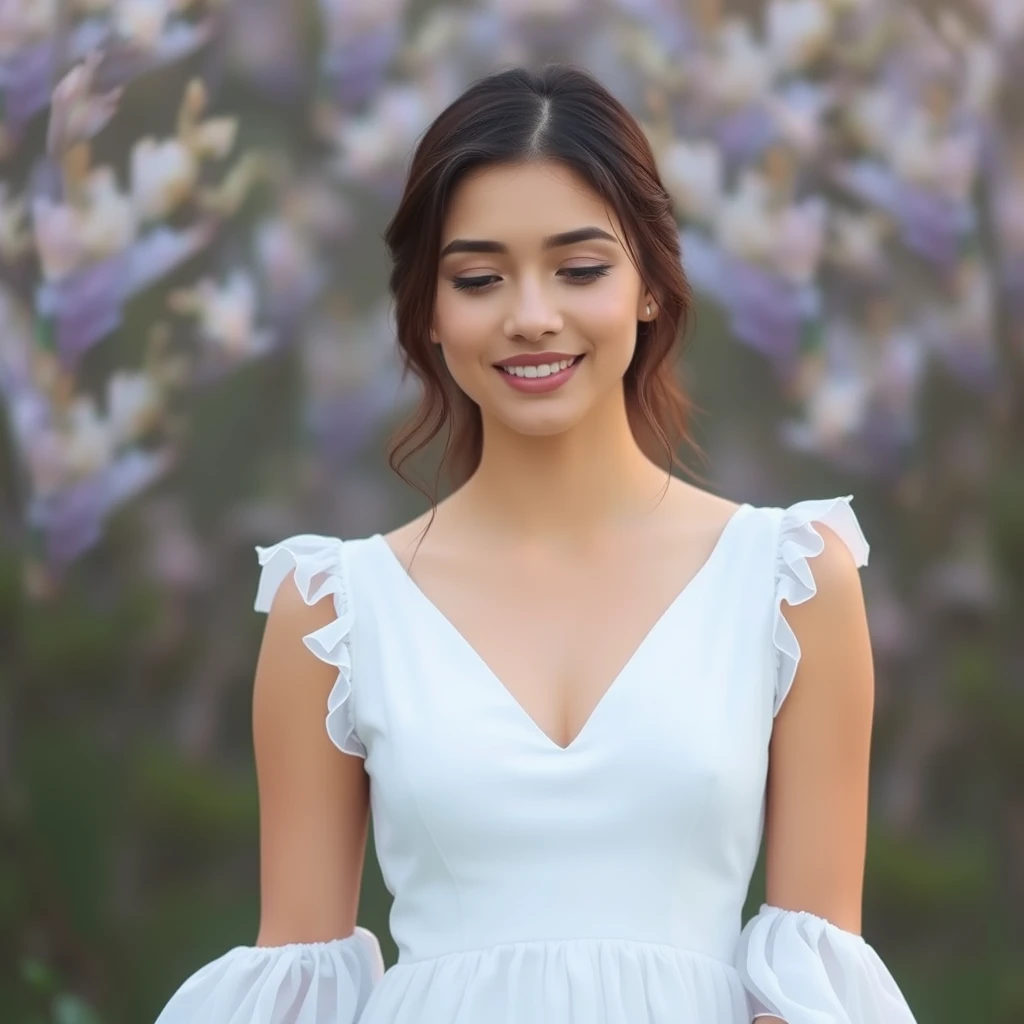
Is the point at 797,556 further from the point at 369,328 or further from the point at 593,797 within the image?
the point at 369,328

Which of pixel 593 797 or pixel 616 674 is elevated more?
pixel 616 674

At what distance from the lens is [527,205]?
1.79 meters

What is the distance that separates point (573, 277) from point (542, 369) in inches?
4.0

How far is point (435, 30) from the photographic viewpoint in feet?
11.1

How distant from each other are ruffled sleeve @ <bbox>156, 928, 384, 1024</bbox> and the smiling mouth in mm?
654

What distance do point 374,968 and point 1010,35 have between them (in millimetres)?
2353

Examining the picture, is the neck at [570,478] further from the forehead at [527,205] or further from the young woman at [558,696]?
the forehead at [527,205]

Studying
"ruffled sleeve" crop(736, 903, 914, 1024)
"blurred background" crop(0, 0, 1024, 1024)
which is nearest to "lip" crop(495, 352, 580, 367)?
"ruffled sleeve" crop(736, 903, 914, 1024)

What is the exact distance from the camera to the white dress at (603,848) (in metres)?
1.73

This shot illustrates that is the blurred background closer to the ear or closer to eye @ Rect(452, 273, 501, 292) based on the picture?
the ear

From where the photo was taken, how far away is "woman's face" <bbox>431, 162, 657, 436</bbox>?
70.2 inches

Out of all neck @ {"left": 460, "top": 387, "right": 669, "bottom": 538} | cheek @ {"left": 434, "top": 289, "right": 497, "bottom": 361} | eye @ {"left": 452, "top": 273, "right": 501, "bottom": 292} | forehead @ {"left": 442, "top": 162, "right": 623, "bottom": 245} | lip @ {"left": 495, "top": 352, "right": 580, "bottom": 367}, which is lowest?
neck @ {"left": 460, "top": 387, "right": 669, "bottom": 538}

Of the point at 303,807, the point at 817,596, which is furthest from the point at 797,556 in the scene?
the point at 303,807

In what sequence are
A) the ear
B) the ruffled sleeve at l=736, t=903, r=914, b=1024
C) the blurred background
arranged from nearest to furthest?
1. the ruffled sleeve at l=736, t=903, r=914, b=1024
2. the ear
3. the blurred background
